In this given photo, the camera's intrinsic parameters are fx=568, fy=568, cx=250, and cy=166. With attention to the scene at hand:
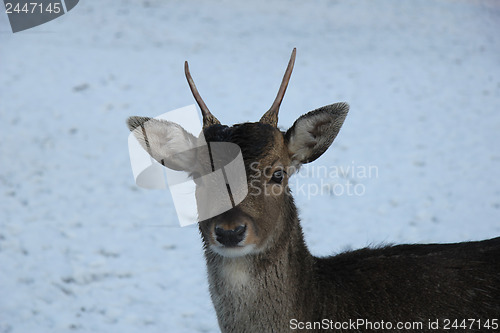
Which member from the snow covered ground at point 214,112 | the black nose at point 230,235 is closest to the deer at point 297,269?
the black nose at point 230,235

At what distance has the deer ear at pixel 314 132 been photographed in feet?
10.9

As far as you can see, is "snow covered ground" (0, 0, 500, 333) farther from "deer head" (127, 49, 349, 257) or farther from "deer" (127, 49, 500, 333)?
"deer head" (127, 49, 349, 257)

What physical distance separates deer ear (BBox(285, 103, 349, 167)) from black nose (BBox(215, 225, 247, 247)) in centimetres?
71

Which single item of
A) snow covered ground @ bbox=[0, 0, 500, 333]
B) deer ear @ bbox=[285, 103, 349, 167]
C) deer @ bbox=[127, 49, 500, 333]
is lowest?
snow covered ground @ bbox=[0, 0, 500, 333]

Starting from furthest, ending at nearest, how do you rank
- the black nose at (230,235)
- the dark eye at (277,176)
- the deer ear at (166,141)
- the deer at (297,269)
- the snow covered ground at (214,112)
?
1. the snow covered ground at (214,112)
2. the deer ear at (166,141)
3. the dark eye at (277,176)
4. the deer at (297,269)
5. the black nose at (230,235)

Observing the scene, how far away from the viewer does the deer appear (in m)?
3.04

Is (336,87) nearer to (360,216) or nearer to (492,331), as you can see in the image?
(360,216)

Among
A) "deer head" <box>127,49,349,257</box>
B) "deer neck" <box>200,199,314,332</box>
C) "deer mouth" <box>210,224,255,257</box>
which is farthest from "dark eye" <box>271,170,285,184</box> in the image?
"deer mouth" <box>210,224,255,257</box>

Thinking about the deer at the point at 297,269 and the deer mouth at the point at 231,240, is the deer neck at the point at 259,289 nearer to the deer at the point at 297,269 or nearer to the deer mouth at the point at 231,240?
the deer at the point at 297,269

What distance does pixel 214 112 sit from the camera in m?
8.99

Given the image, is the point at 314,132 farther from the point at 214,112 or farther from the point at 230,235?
the point at 214,112

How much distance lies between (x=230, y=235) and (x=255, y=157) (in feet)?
1.51

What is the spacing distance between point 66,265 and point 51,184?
1.91 metres

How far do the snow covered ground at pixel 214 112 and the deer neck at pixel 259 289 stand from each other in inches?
72.6
